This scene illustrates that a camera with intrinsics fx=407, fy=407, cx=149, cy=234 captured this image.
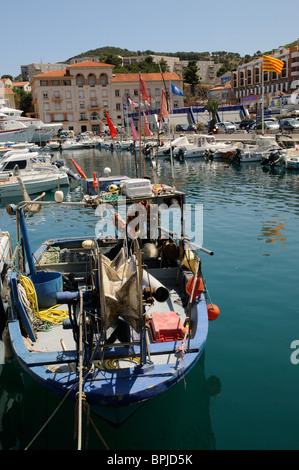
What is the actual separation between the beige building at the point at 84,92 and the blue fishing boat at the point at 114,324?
3241 inches

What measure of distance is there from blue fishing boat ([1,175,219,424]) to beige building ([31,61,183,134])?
82333 mm

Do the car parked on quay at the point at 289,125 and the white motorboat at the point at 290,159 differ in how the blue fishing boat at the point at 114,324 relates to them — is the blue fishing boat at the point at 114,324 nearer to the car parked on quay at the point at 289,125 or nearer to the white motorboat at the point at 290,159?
the white motorboat at the point at 290,159

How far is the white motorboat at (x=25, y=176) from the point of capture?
98.8ft

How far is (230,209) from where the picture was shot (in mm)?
22938

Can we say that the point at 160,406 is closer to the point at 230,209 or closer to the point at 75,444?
the point at 75,444

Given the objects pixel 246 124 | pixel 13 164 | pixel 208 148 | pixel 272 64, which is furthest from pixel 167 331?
pixel 246 124

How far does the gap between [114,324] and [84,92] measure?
9188 centimetres

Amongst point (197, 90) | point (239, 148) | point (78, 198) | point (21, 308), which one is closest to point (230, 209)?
point (78, 198)

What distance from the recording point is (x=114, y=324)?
6504 mm

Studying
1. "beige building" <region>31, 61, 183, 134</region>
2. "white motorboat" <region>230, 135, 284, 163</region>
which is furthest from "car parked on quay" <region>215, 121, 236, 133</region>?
"beige building" <region>31, 61, 183, 134</region>

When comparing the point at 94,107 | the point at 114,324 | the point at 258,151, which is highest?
the point at 94,107

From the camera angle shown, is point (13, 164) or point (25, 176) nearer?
point (25, 176)

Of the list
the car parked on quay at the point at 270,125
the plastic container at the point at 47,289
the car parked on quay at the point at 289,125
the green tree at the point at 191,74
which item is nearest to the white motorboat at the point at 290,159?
the car parked on quay at the point at 289,125

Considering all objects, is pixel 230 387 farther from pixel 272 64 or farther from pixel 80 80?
pixel 80 80
